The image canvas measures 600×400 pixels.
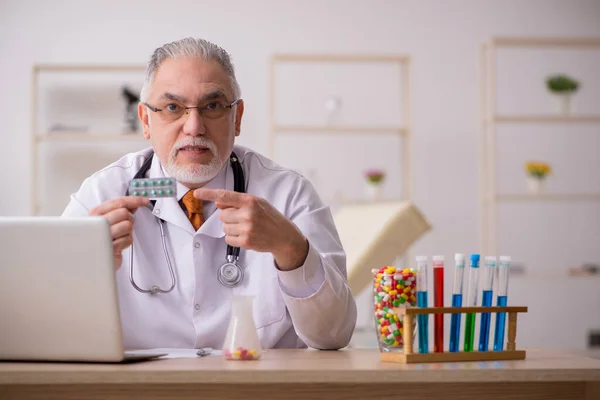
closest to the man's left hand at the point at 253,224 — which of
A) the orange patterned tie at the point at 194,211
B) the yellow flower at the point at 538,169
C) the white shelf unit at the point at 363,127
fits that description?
the orange patterned tie at the point at 194,211

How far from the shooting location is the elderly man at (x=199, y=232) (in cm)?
193

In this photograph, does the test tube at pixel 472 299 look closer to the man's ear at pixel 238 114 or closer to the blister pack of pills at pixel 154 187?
the blister pack of pills at pixel 154 187

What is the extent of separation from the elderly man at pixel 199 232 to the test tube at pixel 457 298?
30cm

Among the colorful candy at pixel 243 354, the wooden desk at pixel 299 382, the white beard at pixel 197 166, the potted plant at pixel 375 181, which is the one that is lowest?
the wooden desk at pixel 299 382

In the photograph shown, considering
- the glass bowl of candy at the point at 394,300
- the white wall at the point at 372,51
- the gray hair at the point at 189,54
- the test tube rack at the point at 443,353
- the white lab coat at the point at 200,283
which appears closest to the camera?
the test tube rack at the point at 443,353

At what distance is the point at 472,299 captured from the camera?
1542 millimetres

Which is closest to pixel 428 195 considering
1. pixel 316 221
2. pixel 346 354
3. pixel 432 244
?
pixel 432 244

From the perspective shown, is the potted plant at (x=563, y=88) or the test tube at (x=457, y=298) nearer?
the test tube at (x=457, y=298)

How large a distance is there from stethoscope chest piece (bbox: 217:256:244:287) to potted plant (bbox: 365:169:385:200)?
3.17 metres

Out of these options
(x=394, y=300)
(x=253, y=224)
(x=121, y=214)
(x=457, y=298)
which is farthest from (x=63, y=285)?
(x=457, y=298)

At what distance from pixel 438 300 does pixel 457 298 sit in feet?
0.14

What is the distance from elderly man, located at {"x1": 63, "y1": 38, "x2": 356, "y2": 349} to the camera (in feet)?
6.32

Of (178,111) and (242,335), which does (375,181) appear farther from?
(242,335)

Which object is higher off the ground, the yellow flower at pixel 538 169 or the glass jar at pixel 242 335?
the yellow flower at pixel 538 169
